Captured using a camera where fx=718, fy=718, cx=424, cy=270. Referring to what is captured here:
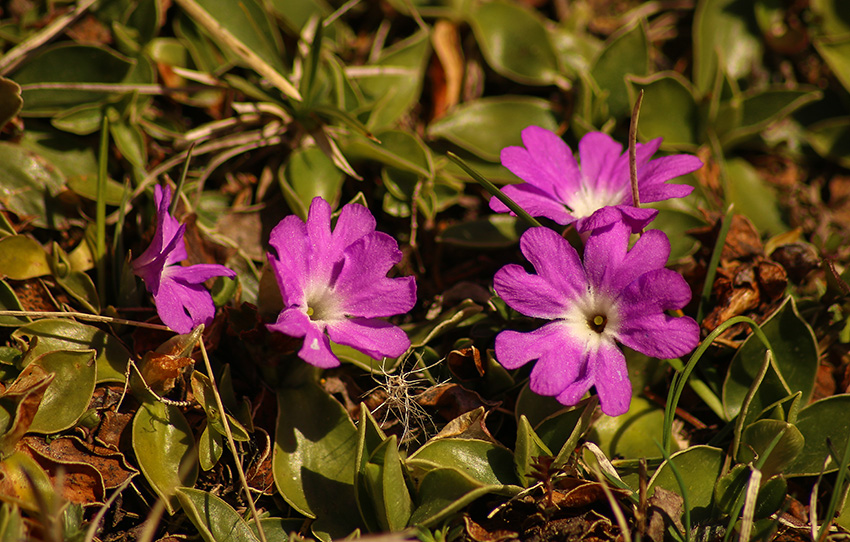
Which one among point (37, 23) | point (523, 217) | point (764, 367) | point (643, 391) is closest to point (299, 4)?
point (37, 23)

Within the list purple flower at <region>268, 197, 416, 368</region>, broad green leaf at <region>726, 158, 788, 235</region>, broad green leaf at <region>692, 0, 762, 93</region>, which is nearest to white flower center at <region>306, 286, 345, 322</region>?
purple flower at <region>268, 197, 416, 368</region>

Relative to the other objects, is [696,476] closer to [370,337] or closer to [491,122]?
[370,337]

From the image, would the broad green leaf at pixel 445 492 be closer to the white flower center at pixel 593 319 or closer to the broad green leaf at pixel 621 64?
the white flower center at pixel 593 319

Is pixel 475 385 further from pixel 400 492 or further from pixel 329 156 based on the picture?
pixel 329 156

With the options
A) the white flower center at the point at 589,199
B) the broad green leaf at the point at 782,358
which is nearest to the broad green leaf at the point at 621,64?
the white flower center at the point at 589,199

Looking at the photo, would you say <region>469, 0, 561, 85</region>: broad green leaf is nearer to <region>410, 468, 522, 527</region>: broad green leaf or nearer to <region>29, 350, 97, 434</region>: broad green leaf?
<region>410, 468, 522, 527</region>: broad green leaf

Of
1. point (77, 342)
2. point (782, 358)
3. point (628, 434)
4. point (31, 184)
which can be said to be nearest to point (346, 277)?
point (77, 342)
